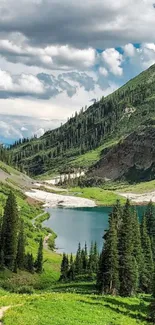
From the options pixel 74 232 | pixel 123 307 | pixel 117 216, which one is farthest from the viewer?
pixel 74 232

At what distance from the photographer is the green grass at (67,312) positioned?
30.5 m

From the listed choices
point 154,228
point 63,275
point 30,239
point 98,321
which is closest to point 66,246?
point 30,239

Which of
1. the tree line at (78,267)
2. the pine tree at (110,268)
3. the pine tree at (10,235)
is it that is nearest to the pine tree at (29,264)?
the pine tree at (10,235)

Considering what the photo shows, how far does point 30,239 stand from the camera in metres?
139

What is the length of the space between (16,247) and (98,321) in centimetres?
5844

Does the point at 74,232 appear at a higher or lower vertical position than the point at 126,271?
higher

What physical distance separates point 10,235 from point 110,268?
30642 millimetres

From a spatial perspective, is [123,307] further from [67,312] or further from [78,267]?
[78,267]

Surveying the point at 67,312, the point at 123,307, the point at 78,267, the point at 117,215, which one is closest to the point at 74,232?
the point at 78,267

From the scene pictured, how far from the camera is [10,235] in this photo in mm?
89000

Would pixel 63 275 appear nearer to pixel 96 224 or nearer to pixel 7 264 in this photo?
pixel 7 264

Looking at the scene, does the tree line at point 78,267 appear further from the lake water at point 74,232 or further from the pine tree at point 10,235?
the lake water at point 74,232

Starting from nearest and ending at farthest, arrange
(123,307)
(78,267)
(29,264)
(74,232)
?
(123,307), (29,264), (78,267), (74,232)

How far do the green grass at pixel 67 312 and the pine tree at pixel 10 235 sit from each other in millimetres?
45411
